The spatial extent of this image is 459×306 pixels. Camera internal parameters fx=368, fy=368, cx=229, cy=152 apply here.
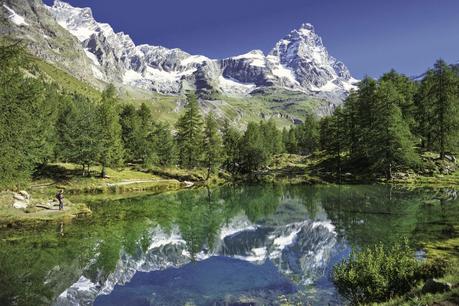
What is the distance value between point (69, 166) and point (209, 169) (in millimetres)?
33620

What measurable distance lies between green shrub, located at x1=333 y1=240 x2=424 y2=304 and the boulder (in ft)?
6.96

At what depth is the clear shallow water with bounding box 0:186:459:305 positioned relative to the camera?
→ 2186cm

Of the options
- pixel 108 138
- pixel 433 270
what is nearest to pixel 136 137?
pixel 108 138

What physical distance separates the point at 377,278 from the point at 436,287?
3206 millimetres

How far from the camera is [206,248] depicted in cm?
3284

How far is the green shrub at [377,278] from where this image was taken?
611 inches

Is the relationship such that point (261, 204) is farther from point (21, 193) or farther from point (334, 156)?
point (334, 156)

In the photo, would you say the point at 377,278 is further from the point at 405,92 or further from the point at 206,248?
the point at 405,92

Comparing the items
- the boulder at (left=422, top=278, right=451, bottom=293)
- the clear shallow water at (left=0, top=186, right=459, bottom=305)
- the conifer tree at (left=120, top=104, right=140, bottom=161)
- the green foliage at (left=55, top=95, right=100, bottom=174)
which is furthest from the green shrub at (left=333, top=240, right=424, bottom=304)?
the conifer tree at (left=120, top=104, right=140, bottom=161)

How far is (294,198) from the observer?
60812 mm

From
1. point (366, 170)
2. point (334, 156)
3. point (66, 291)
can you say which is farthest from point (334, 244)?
point (334, 156)

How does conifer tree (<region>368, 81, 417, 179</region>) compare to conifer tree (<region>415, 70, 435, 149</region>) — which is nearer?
conifer tree (<region>368, 81, 417, 179</region>)

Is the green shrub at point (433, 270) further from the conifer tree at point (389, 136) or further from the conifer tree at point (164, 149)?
the conifer tree at point (164, 149)

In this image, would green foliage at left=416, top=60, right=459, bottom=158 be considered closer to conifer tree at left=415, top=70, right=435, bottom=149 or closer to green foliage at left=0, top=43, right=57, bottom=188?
conifer tree at left=415, top=70, right=435, bottom=149
